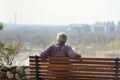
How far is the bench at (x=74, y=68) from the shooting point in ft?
14.5

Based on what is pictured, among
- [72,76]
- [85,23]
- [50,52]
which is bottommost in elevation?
[72,76]

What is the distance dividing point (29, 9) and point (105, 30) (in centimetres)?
154

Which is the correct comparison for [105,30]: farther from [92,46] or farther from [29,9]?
[29,9]

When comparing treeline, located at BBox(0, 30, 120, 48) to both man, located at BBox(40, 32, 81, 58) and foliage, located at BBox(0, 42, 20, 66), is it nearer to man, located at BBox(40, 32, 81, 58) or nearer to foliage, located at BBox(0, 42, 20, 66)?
foliage, located at BBox(0, 42, 20, 66)

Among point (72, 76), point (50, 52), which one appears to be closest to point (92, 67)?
point (72, 76)

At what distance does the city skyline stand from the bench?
2399mm

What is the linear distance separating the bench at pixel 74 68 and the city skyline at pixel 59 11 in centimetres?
240

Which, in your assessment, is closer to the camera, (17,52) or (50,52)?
(50,52)

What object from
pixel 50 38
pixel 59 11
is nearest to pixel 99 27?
pixel 59 11

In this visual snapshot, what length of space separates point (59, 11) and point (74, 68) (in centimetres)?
264

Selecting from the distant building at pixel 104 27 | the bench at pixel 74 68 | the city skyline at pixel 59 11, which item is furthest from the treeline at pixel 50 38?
the bench at pixel 74 68

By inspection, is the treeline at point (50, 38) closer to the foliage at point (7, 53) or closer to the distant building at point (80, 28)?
the distant building at point (80, 28)

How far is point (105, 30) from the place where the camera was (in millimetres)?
6699

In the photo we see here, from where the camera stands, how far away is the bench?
174 inches
